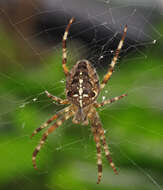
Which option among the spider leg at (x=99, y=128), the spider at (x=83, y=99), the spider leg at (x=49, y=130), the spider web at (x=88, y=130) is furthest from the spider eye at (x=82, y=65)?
the spider leg at (x=49, y=130)

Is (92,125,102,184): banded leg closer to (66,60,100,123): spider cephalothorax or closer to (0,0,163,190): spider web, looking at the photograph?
(0,0,163,190): spider web

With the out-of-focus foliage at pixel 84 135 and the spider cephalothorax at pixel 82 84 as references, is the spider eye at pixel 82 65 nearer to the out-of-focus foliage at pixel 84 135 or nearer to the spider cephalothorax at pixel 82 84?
the spider cephalothorax at pixel 82 84

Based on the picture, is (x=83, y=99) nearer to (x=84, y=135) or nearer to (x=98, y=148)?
(x=84, y=135)

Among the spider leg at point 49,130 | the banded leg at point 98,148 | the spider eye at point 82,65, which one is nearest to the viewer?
the spider eye at point 82,65

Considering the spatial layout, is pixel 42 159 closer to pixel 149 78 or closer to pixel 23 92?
pixel 23 92

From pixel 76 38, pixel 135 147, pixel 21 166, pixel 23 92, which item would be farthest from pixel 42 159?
pixel 76 38

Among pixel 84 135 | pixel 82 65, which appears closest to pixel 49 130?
pixel 84 135
